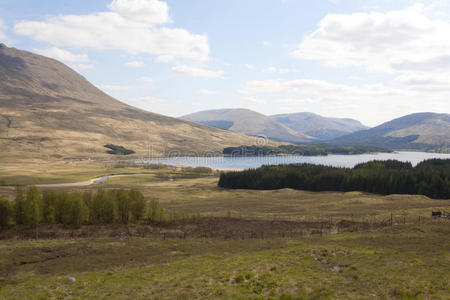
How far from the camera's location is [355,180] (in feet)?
416

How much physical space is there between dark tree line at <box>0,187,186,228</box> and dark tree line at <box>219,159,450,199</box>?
83006mm

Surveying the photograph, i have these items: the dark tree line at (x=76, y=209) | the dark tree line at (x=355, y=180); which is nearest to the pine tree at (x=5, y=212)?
the dark tree line at (x=76, y=209)

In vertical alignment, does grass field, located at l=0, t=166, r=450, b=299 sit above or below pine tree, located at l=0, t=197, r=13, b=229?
below

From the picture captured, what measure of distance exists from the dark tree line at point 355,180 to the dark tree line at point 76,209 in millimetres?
83006

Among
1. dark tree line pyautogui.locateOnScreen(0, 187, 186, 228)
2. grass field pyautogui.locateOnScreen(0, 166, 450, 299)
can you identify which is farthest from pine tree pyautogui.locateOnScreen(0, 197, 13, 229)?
grass field pyautogui.locateOnScreen(0, 166, 450, 299)

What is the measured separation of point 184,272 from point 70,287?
→ 913cm

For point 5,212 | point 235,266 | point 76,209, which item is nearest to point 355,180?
point 76,209

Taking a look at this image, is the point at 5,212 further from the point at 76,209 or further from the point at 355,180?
the point at 355,180

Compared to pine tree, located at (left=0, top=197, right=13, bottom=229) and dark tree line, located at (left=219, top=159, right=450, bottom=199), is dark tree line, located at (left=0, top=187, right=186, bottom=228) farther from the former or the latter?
dark tree line, located at (left=219, top=159, right=450, bottom=199)

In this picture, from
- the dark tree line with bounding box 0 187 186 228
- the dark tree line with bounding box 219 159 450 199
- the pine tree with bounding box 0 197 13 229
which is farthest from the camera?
the dark tree line with bounding box 219 159 450 199

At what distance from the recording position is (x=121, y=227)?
55.5 metres

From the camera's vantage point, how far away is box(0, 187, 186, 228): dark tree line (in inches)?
2056

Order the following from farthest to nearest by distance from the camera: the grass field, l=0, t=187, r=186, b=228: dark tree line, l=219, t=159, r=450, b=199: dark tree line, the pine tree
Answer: l=219, t=159, r=450, b=199: dark tree line, l=0, t=187, r=186, b=228: dark tree line, the pine tree, the grass field

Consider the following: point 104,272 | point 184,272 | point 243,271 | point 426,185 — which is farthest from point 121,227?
point 426,185
